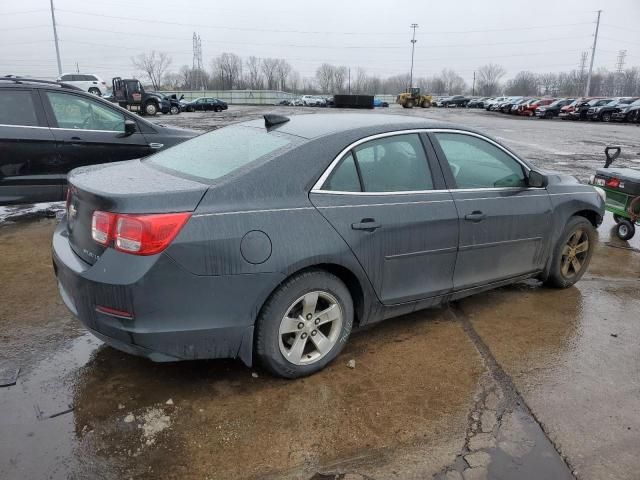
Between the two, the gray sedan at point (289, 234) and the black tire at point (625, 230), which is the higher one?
the gray sedan at point (289, 234)

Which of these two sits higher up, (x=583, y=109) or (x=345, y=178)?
(x=345, y=178)

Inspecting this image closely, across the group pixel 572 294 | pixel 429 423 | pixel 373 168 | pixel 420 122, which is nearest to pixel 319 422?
pixel 429 423

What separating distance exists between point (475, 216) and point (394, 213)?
2.51 feet

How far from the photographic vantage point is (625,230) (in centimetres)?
675

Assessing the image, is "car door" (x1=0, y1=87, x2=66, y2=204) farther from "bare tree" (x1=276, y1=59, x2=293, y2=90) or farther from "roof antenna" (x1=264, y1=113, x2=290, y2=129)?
"bare tree" (x1=276, y1=59, x2=293, y2=90)

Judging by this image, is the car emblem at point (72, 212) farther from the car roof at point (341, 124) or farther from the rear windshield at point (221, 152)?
the car roof at point (341, 124)

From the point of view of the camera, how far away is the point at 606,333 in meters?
3.98

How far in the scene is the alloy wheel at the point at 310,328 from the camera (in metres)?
3.06

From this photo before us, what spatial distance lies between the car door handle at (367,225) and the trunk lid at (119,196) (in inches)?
36.4

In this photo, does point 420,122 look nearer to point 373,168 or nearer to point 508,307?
point 373,168

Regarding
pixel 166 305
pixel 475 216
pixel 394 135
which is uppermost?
pixel 394 135

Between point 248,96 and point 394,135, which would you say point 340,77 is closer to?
point 248,96

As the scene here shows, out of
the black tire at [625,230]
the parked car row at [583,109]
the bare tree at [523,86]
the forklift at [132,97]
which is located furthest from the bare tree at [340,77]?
the black tire at [625,230]

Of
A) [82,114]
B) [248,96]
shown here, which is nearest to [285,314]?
[82,114]
